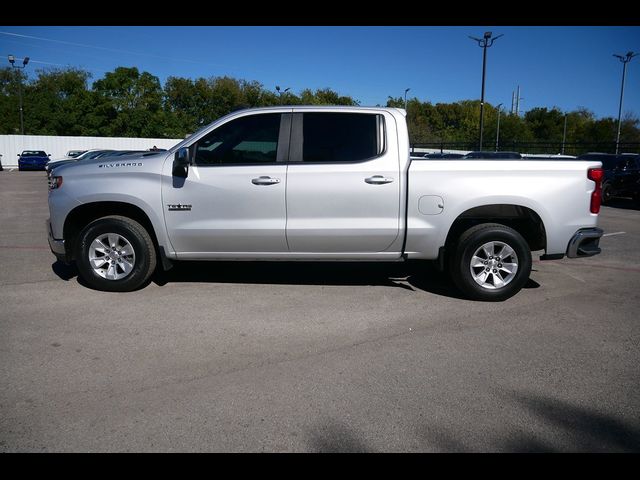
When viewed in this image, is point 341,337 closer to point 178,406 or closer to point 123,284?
point 178,406

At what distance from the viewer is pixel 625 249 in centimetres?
936

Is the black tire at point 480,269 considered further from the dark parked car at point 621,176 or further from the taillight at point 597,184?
the dark parked car at point 621,176

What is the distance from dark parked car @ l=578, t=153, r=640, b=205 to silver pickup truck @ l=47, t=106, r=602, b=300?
1362 centimetres

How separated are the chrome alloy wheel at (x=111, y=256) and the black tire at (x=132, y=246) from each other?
0.12ft

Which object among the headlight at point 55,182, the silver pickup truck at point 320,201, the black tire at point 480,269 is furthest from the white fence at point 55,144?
the black tire at point 480,269

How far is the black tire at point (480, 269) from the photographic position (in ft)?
19.1

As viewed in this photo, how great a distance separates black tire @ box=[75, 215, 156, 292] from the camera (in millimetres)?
6008

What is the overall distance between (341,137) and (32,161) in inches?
1615

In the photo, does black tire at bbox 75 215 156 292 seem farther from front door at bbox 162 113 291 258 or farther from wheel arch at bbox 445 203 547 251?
wheel arch at bbox 445 203 547 251

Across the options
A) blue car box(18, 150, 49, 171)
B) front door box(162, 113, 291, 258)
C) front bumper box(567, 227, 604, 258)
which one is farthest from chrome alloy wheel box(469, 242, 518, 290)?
blue car box(18, 150, 49, 171)

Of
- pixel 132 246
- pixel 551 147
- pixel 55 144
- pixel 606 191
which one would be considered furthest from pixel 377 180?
pixel 55 144

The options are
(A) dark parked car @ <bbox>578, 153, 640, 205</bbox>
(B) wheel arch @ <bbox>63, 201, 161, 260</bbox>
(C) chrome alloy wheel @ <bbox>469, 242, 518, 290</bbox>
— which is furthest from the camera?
(A) dark parked car @ <bbox>578, 153, 640, 205</bbox>

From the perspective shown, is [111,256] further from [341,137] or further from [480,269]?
[480,269]

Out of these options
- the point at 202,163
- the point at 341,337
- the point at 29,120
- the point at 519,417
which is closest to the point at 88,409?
the point at 341,337
